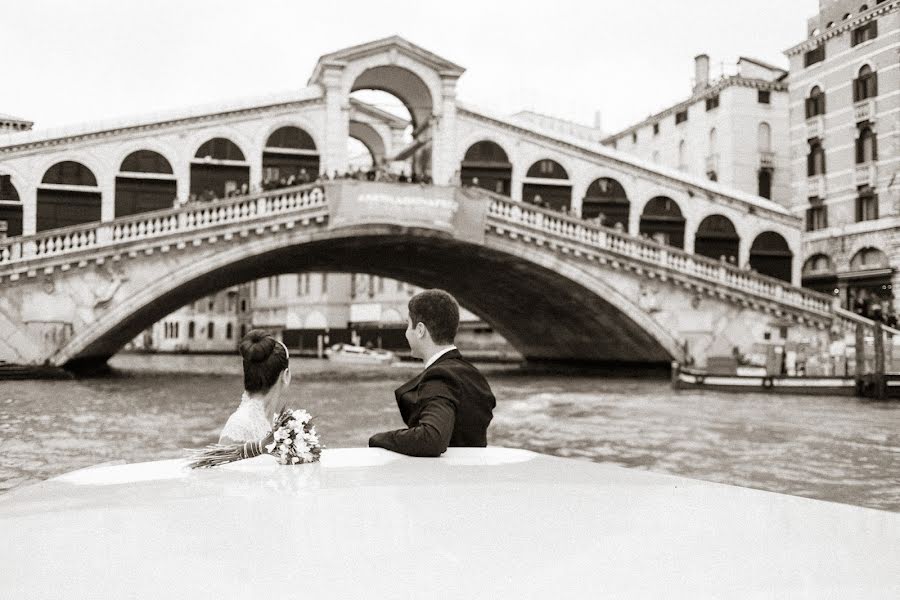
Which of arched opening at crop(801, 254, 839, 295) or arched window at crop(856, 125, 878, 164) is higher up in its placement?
arched window at crop(856, 125, 878, 164)

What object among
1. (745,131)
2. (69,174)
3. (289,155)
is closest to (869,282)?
(745,131)

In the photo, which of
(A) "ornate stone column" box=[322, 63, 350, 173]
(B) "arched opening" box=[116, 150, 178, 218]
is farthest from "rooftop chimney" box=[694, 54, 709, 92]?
(B) "arched opening" box=[116, 150, 178, 218]

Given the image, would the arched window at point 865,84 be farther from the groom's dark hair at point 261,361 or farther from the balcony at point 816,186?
the groom's dark hair at point 261,361

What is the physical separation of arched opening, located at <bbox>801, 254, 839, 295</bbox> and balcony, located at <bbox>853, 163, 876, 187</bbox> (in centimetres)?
255

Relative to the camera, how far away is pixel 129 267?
17766 mm

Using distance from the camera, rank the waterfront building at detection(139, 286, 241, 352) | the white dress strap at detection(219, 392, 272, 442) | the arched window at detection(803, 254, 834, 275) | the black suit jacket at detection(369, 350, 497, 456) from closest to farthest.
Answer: the black suit jacket at detection(369, 350, 497, 456)
the white dress strap at detection(219, 392, 272, 442)
the arched window at detection(803, 254, 834, 275)
the waterfront building at detection(139, 286, 241, 352)

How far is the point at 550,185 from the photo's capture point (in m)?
24.0

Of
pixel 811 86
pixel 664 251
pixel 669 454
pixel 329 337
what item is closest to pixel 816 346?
pixel 664 251

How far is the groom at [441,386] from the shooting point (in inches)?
117

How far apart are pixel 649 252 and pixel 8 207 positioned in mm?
15170

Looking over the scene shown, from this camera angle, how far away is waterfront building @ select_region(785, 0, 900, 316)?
915 inches

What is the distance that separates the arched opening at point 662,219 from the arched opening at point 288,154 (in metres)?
9.53

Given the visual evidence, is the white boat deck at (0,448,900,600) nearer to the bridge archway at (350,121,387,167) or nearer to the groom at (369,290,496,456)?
the groom at (369,290,496,456)

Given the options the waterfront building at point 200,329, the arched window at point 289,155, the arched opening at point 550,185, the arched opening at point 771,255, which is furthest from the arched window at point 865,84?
the waterfront building at point 200,329
